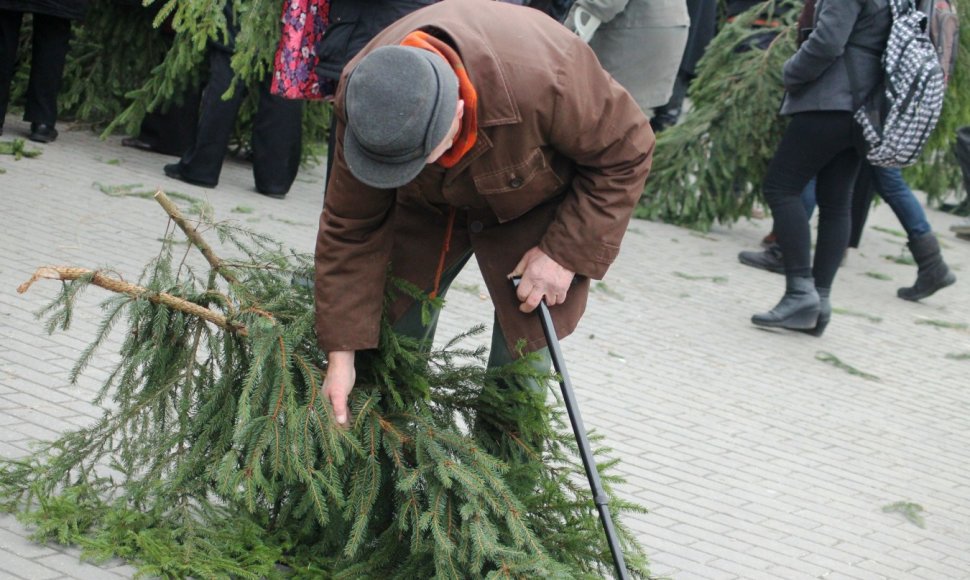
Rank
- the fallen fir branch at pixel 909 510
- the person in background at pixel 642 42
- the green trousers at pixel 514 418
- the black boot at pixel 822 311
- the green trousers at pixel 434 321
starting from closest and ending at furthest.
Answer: the green trousers at pixel 514 418
the green trousers at pixel 434 321
the fallen fir branch at pixel 909 510
the person in background at pixel 642 42
the black boot at pixel 822 311

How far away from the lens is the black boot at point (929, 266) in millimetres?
7594

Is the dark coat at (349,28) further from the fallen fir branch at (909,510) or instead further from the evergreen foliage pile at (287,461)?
the fallen fir branch at (909,510)

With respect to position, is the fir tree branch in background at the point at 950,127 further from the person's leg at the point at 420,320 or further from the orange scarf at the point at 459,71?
the orange scarf at the point at 459,71

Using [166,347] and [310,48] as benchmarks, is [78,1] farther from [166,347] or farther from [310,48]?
[166,347]

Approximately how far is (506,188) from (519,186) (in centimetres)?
4

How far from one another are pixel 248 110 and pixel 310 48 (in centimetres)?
316

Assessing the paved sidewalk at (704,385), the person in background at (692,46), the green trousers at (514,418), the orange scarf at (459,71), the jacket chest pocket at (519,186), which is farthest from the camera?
the person in background at (692,46)

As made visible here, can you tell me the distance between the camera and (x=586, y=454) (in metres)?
3.07

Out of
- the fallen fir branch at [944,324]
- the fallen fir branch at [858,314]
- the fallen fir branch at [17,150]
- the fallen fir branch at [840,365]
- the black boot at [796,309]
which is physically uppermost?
the black boot at [796,309]

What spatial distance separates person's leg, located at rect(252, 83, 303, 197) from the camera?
7.52m

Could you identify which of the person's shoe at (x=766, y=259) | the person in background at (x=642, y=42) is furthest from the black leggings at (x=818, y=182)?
the person's shoe at (x=766, y=259)

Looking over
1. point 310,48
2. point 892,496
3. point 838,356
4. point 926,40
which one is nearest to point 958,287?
point 838,356

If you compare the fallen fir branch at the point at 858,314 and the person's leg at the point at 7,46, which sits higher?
the person's leg at the point at 7,46

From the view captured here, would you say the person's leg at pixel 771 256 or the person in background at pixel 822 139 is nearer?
the person in background at pixel 822 139
